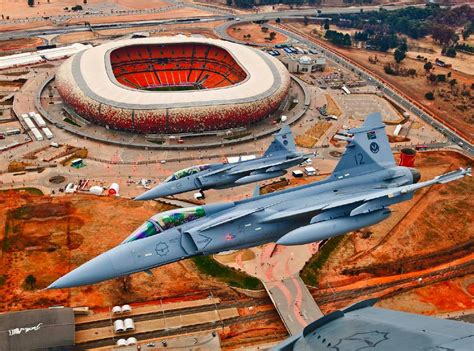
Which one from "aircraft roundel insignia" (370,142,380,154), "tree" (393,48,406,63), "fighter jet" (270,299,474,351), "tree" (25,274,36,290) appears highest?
"fighter jet" (270,299,474,351)

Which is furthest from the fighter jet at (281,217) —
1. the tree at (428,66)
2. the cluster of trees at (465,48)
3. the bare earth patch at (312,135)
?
the cluster of trees at (465,48)

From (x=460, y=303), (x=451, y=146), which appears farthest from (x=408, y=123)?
(x=460, y=303)

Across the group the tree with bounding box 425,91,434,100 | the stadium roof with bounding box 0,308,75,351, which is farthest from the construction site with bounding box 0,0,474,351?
the tree with bounding box 425,91,434,100

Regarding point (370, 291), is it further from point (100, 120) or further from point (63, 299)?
point (100, 120)

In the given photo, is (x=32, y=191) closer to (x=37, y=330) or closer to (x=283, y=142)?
(x=37, y=330)

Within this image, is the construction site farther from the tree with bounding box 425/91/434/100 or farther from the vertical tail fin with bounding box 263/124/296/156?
the tree with bounding box 425/91/434/100
